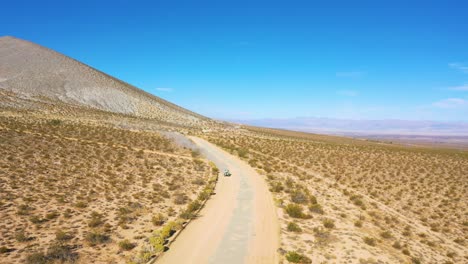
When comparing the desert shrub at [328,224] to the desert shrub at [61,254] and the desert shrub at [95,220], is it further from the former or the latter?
the desert shrub at [61,254]

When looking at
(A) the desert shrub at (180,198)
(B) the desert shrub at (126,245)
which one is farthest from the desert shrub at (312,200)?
(B) the desert shrub at (126,245)

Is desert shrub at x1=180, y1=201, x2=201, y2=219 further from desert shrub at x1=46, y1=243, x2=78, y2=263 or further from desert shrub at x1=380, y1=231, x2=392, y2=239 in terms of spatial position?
desert shrub at x1=380, y1=231, x2=392, y2=239

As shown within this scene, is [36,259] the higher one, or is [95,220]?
[95,220]

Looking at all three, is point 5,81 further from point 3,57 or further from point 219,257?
point 219,257

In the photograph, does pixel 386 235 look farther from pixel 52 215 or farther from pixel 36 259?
pixel 52 215

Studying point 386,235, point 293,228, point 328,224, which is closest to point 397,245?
point 386,235

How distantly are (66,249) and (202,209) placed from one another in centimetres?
789

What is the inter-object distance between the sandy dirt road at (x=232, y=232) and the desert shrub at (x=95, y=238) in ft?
10.4

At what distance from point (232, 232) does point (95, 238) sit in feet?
21.1

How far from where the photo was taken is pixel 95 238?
43.3 ft

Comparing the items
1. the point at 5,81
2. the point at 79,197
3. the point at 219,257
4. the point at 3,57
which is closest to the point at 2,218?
the point at 79,197

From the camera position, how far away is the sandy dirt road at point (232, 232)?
12.4m

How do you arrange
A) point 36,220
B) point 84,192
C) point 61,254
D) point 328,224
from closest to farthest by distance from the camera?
point 61,254, point 36,220, point 328,224, point 84,192

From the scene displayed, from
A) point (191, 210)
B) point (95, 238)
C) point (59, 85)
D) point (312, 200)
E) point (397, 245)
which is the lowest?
point (397, 245)
